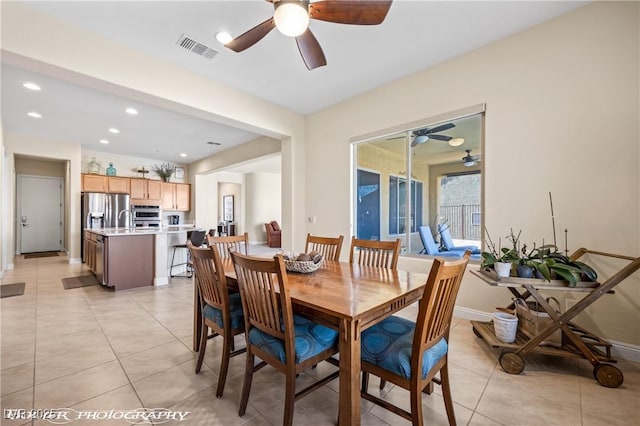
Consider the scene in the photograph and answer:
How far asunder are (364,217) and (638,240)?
2771 mm

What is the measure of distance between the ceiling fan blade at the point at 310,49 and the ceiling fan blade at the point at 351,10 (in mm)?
175

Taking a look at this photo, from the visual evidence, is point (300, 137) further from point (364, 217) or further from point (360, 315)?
point (360, 315)

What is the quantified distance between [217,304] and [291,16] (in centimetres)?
193

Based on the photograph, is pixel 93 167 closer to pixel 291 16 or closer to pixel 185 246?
pixel 185 246

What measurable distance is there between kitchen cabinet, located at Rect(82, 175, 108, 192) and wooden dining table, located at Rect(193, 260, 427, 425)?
6.82 meters

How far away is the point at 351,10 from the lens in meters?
1.74

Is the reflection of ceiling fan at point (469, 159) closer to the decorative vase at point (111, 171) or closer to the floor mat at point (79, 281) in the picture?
the floor mat at point (79, 281)

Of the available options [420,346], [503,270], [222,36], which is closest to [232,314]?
[420,346]

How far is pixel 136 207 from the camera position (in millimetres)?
7164

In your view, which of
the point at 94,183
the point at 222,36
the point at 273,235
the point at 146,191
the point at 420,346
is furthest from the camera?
the point at 273,235

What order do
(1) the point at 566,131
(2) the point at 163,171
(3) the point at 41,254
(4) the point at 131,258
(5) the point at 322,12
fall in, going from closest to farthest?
(5) the point at 322,12
(1) the point at 566,131
(4) the point at 131,258
(3) the point at 41,254
(2) the point at 163,171

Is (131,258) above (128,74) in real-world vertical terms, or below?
below

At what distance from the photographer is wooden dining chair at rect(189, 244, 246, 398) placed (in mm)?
1653

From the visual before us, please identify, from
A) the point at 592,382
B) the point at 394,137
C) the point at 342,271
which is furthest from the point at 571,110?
the point at 342,271
